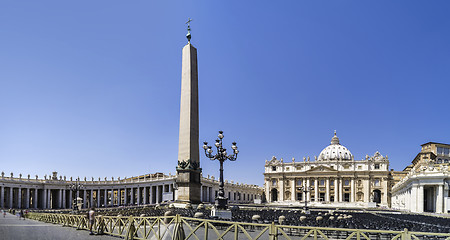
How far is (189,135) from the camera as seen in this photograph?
26938mm

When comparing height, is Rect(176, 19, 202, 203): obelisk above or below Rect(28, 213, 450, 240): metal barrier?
above

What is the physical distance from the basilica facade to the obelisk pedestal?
75.7m

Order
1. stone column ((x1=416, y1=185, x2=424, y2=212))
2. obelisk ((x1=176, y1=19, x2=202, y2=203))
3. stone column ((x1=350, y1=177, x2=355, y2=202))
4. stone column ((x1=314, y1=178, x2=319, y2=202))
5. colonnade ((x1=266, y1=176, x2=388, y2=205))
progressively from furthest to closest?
stone column ((x1=314, y1=178, x2=319, y2=202)) → stone column ((x1=350, y1=177, x2=355, y2=202)) → colonnade ((x1=266, y1=176, x2=388, y2=205)) → stone column ((x1=416, y1=185, x2=424, y2=212)) → obelisk ((x1=176, y1=19, x2=202, y2=203))

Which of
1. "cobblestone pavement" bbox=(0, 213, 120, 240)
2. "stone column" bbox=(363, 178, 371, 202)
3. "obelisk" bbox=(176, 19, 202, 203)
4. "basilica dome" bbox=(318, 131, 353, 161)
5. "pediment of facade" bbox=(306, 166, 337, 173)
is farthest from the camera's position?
"basilica dome" bbox=(318, 131, 353, 161)

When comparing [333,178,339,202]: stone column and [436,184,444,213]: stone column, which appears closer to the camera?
[436,184,444,213]: stone column

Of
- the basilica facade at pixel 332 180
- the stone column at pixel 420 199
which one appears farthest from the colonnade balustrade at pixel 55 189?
the basilica facade at pixel 332 180

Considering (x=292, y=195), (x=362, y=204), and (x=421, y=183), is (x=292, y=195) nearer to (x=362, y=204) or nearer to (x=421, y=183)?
(x=362, y=204)

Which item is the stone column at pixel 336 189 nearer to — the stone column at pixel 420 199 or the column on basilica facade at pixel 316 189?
the column on basilica facade at pixel 316 189

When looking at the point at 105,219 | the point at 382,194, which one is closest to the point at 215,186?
the point at 382,194

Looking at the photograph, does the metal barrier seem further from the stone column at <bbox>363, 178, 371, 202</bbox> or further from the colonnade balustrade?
the stone column at <bbox>363, 178, 371, 202</bbox>

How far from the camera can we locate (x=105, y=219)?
1448cm

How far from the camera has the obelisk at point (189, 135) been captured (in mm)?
27016

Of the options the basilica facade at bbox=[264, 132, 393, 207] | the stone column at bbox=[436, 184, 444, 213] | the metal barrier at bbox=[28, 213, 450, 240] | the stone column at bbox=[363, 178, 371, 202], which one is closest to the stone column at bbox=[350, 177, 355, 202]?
the basilica facade at bbox=[264, 132, 393, 207]

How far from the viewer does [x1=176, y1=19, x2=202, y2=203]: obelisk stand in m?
27.0
